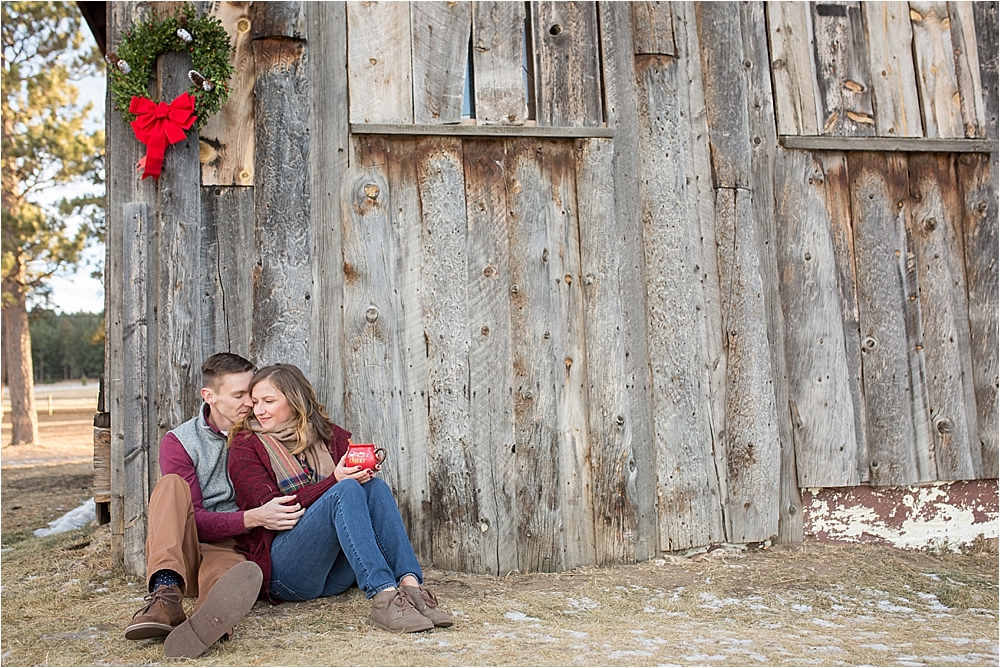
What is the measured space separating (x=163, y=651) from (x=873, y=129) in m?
3.83

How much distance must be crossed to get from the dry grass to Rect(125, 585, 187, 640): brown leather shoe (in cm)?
7

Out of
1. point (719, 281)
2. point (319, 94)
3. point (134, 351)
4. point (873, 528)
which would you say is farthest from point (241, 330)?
point (873, 528)

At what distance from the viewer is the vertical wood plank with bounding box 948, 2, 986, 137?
409 cm

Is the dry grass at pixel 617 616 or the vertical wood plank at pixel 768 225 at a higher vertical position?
the vertical wood plank at pixel 768 225

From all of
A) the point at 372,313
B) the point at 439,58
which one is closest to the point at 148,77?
the point at 439,58

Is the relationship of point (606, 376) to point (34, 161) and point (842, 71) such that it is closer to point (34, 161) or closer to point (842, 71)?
point (842, 71)

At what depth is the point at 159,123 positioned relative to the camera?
3338 mm

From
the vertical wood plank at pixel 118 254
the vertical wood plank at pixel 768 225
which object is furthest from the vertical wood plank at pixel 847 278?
the vertical wood plank at pixel 118 254

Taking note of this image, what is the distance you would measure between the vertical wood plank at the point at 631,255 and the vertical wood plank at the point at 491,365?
0.55m

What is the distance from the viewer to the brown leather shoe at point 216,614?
2.39 metres

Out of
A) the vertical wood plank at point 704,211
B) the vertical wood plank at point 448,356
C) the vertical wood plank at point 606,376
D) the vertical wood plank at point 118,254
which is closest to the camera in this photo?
the vertical wood plank at point 118,254

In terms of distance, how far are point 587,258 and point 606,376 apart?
55 cm

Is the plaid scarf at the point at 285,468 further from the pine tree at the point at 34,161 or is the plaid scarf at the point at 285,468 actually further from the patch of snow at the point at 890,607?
the pine tree at the point at 34,161

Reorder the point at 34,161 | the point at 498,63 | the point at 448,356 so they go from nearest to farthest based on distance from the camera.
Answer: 1. the point at 448,356
2. the point at 498,63
3. the point at 34,161
